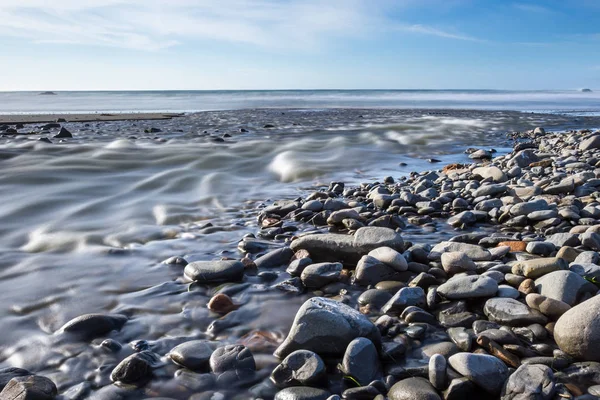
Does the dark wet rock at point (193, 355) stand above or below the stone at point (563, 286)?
below

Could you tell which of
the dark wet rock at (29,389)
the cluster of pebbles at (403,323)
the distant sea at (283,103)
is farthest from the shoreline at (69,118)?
the dark wet rock at (29,389)

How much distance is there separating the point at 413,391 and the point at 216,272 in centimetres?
196

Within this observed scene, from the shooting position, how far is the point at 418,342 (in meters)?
2.70

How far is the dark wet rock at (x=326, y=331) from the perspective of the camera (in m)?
2.55

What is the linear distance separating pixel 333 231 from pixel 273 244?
79 centimetres

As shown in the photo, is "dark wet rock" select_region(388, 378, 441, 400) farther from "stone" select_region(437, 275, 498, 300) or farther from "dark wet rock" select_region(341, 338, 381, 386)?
"stone" select_region(437, 275, 498, 300)

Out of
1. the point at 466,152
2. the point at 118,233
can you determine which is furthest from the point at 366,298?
the point at 466,152

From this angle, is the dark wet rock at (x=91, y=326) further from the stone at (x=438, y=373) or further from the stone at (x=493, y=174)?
the stone at (x=493, y=174)

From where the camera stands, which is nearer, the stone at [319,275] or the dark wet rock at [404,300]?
the dark wet rock at [404,300]

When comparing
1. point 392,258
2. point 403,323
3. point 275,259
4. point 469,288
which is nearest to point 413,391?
point 403,323

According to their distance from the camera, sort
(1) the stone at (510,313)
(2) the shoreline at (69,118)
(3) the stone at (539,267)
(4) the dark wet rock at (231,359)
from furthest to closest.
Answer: (2) the shoreline at (69,118) < (3) the stone at (539,267) < (1) the stone at (510,313) < (4) the dark wet rock at (231,359)

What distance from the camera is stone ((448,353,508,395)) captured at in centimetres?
217

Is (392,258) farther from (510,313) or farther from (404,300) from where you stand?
(510,313)

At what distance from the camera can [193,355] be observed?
99.5 inches
